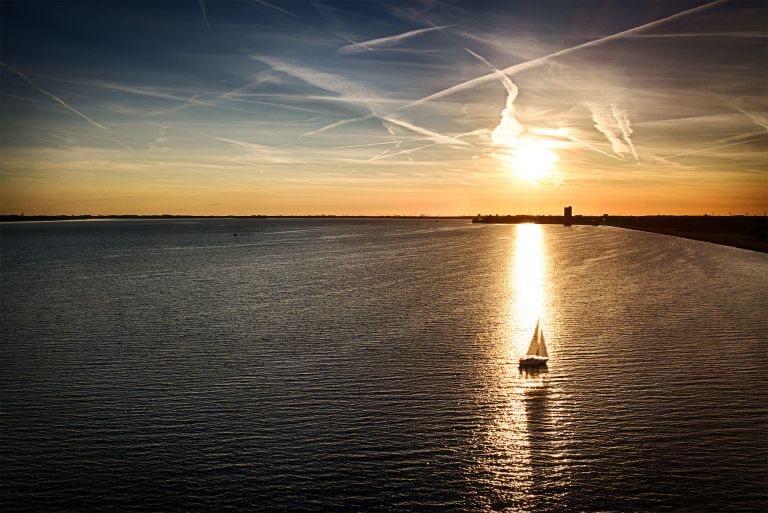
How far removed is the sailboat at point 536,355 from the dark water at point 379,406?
1051 millimetres

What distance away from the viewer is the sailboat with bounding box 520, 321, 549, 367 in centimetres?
4056

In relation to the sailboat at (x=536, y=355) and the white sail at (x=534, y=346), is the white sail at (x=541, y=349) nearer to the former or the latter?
the sailboat at (x=536, y=355)

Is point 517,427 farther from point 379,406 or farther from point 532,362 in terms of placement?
point 532,362

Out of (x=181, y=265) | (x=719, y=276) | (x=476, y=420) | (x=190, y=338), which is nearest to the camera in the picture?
(x=476, y=420)

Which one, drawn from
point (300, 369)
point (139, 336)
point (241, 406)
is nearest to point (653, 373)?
point (300, 369)

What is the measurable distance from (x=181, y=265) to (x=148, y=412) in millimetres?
95907

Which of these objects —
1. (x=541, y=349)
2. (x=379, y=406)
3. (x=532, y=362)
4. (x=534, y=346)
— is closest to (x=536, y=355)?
(x=534, y=346)

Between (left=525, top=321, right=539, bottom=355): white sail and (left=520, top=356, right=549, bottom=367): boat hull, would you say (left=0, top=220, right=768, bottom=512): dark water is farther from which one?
(left=525, top=321, right=539, bottom=355): white sail

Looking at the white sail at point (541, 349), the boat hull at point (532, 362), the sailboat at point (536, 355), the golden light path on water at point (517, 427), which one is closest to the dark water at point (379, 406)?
the golden light path on water at point (517, 427)

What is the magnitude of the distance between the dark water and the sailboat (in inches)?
41.4

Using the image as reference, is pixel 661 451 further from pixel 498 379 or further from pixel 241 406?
pixel 241 406

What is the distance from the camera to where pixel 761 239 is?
196500 millimetres

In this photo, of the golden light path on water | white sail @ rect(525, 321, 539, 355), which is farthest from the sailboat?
the golden light path on water

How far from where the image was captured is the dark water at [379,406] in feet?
75.3
